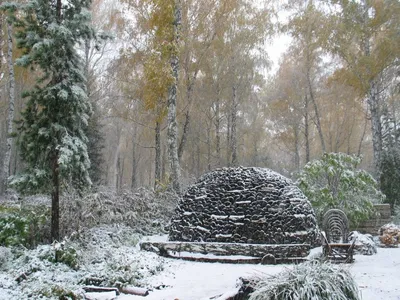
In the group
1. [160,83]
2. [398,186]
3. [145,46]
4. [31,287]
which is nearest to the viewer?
[31,287]

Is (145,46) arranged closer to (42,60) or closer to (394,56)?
(42,60)

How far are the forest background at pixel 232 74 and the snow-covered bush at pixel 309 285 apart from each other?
6.18m

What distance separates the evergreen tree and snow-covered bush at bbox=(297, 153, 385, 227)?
21.3 ft

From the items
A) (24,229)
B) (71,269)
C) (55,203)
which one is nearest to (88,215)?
(55,203)

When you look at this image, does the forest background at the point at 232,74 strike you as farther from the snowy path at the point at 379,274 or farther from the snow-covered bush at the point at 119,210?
the snowy path at the point at 379,274

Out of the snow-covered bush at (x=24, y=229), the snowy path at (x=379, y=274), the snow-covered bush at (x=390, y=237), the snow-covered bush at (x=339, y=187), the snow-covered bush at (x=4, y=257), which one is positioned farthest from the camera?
the snow-covered bush at (x=339, y=187)

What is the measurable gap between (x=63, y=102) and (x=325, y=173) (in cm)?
772

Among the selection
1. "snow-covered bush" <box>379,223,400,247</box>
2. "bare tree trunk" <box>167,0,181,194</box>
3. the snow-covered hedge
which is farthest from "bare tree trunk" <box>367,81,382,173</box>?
the snow-covered hedge

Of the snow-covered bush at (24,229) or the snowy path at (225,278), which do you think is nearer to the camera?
the snowy path at (225,278)

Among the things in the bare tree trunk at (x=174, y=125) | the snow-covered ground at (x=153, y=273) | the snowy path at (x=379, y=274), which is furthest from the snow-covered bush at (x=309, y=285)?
the bare tree trunk at (x=174, y=125)

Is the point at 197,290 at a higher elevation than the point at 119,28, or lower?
lower

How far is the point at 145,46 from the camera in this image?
53.6 feet

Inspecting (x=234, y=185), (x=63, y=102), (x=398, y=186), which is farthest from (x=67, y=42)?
(x=398, y=186)

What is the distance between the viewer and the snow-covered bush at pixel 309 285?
12.1ft
